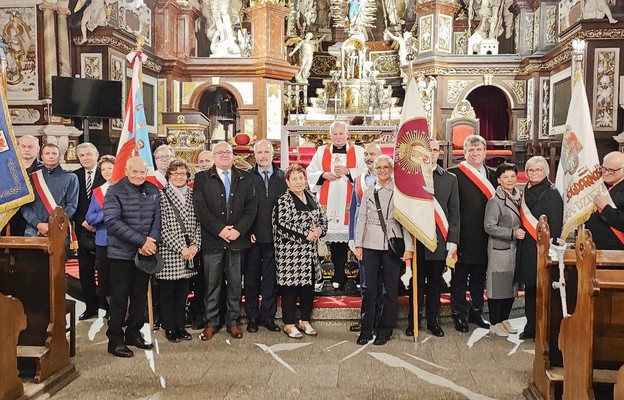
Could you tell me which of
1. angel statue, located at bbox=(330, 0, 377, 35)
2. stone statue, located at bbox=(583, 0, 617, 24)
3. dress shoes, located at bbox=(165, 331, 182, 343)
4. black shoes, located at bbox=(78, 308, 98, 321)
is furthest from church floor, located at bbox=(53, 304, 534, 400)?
angel statue, located at bbox=(330, 0, 377, 35)

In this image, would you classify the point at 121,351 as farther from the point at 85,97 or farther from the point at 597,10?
the point at 597,10

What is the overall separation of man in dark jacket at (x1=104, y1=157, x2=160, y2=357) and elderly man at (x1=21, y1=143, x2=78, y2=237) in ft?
2.56

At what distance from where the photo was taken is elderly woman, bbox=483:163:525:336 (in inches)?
210

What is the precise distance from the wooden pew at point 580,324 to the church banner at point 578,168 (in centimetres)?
95

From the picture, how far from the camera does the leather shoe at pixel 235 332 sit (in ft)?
→ 17.5

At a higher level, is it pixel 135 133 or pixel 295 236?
pixel 135 133

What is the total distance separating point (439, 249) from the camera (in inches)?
211

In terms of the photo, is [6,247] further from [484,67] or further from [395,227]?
[484,67]

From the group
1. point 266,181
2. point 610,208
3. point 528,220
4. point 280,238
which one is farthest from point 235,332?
point 610,208

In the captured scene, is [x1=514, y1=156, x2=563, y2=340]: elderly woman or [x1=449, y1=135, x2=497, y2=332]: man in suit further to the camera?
[x1=449, y1=135, x2=497, y2=332]: man in suit

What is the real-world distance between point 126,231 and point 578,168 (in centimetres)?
356

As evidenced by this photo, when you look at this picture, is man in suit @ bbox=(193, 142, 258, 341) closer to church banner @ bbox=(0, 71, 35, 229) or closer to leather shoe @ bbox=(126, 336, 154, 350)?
leather shoe @ bbox=(126, 336, 154, 350)

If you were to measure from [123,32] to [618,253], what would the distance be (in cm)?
992

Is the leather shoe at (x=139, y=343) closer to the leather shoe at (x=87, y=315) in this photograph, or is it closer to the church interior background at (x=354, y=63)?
the leather shoe at (x=87, y=315)
